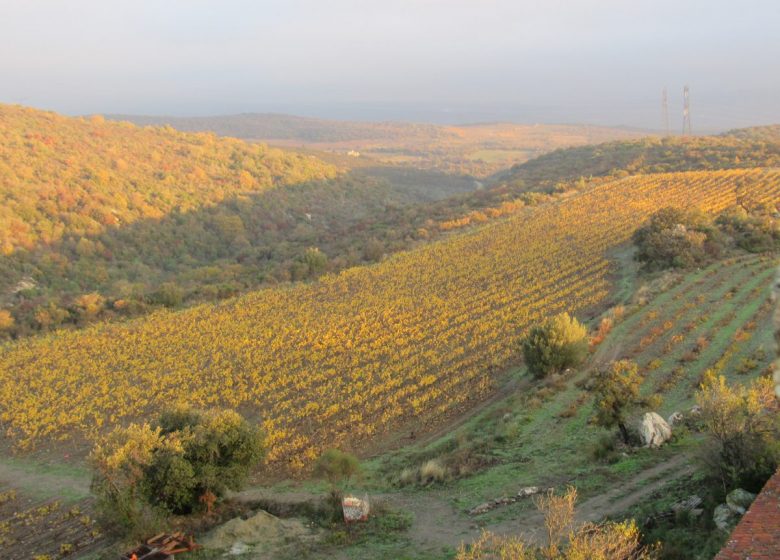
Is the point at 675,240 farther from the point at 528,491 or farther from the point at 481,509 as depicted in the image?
the point at 481,509

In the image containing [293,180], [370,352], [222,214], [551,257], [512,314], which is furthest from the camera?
[293,180]

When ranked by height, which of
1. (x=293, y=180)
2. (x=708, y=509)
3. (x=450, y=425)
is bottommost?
(x=450, y=425)

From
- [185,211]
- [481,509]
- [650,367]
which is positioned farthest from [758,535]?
[185,211]

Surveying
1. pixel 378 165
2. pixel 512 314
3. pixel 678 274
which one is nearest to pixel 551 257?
pixel 678 274

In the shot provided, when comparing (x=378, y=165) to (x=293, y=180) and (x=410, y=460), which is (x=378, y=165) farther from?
(x=410, y=460)

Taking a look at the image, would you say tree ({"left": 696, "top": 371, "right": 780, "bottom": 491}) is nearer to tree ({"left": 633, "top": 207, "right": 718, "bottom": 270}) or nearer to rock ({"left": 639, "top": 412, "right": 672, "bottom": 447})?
rock ({"left": 639, "top": 412, "right": 672, "bottom": 447})

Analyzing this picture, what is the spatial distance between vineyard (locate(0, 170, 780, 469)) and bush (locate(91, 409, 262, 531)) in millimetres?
3000

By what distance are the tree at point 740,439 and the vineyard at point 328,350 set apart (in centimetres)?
1190

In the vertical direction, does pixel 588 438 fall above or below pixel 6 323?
above

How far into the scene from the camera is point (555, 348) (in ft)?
80.5

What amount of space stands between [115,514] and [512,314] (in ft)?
78.6

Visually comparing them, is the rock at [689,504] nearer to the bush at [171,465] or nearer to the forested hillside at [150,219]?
the bush at [171,465]

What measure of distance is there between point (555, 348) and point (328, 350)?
1227cm

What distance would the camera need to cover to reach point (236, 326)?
125ft
